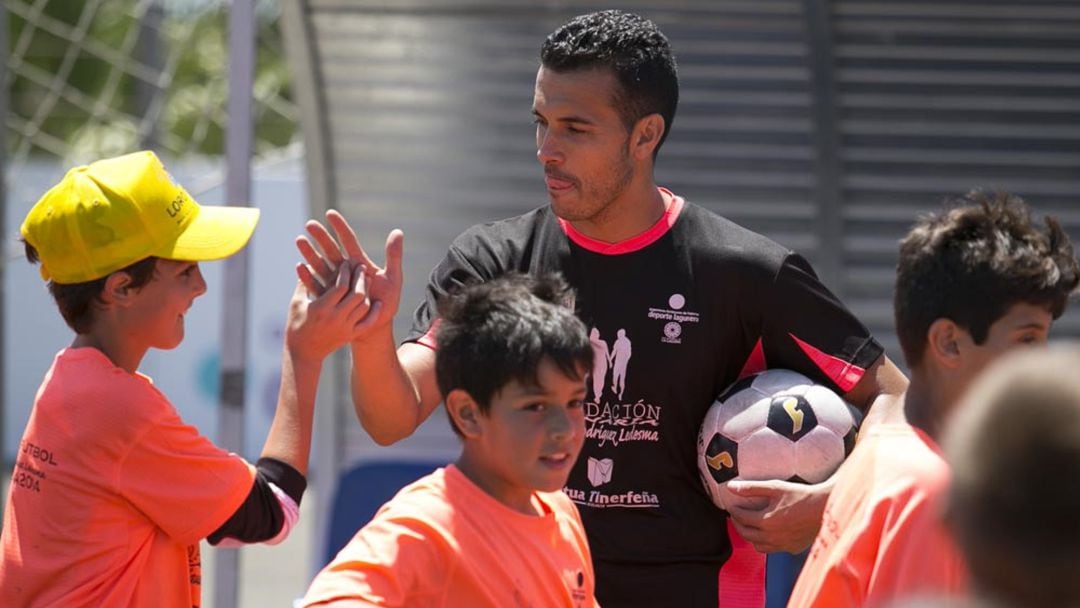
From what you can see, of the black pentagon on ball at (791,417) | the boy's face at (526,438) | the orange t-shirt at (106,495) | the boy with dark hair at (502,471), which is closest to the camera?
the boy with dark hair at (502,471)

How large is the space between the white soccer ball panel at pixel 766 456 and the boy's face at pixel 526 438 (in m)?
0.67

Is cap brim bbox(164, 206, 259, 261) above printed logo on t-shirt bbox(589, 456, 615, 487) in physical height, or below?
above

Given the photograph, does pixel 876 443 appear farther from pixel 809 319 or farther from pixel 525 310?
pixel 809 319

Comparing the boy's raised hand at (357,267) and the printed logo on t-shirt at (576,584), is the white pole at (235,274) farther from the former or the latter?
the printed logo on t-shirt at (576,584)

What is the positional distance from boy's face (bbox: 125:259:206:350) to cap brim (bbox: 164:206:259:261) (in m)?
0.04

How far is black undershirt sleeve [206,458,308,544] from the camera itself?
3303 millimetres

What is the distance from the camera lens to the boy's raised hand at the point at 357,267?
336 cm

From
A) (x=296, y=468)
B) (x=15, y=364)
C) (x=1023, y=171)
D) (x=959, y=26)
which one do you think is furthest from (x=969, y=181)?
(x=15, y=364)

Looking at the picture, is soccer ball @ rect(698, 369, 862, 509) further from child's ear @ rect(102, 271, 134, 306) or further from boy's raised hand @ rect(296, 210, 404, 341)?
child's ear @ rect(102, 271, 134, 306)

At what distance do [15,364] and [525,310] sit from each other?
49.3ft

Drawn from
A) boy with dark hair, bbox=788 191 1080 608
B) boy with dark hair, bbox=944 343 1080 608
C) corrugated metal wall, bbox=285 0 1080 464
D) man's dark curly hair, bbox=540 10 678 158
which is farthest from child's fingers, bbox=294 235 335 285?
corrugated metal wall, bbox=285 0 1080 464

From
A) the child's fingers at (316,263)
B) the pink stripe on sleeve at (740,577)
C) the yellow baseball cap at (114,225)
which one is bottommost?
the pink stripe on sleeve at (740,577)

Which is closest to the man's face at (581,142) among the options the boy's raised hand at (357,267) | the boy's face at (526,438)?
the boy's raised hand at (357,267)

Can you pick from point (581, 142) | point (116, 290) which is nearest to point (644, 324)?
point (581, 142)
